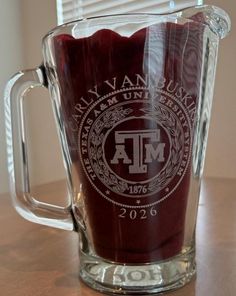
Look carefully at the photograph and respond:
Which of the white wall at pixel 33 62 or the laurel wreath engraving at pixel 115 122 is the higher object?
the laurel wreath engraving at pixel 115 122

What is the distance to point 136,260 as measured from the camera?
0.33 metres

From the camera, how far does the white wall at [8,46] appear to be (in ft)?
5.11

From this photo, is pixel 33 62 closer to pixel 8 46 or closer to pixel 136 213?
pixel 8 46

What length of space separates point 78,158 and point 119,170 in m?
0.04

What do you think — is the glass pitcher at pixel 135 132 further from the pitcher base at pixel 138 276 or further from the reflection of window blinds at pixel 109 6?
the reflection of window blinds at pixel 109 6

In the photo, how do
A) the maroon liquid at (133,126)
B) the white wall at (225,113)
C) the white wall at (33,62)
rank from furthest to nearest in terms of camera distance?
the white wall at (33,62) → the white wall at (225,113) → the maroon liquid at (133,126)

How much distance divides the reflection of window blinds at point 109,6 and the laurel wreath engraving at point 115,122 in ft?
2.85

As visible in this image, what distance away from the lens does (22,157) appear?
379 millimetres

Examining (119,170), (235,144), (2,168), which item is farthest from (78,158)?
(2,168)

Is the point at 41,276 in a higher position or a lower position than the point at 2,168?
higher

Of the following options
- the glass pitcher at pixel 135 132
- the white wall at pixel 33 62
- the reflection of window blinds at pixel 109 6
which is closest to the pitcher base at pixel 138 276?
the glass pitcher at pixel 135 132

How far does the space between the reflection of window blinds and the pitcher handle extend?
33.1 inches

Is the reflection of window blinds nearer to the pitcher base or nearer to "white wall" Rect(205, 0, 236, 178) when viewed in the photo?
"white wall" Rect(205, 0, 236, 178)

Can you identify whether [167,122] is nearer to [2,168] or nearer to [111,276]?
[111,276]
